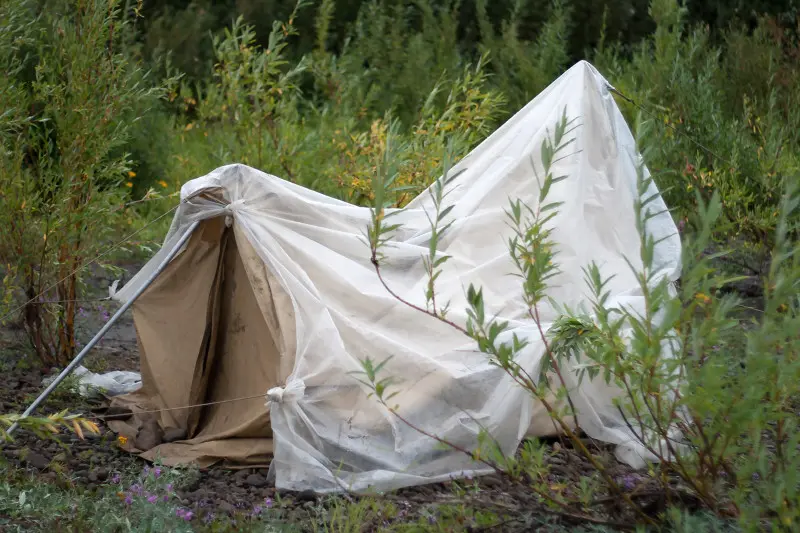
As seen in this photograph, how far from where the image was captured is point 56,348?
17.5 ft

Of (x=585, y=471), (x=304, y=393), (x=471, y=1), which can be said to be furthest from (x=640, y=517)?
(x=471, y=1)

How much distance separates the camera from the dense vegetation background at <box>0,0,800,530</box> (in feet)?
8.34

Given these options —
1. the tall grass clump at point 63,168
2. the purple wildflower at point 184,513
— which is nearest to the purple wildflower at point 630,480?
the purple wildflower at point 184,513

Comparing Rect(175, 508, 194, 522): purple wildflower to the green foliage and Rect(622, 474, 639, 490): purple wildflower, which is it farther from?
the green foliage

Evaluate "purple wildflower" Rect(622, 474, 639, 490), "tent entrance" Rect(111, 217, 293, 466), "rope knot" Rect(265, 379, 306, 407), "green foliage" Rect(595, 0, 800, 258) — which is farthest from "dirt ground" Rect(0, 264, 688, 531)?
"green foliage" Rect(595, 0, 800, 258)

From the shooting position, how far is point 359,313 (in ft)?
13.5

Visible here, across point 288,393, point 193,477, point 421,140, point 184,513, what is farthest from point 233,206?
point 421,140

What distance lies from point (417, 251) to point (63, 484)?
1.66 meters

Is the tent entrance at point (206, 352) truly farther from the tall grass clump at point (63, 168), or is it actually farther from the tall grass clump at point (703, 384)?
the tall grass clump at point (703, 384)

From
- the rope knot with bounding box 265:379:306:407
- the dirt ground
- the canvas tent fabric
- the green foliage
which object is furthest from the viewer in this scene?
the green foliage

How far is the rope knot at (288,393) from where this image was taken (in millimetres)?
3773

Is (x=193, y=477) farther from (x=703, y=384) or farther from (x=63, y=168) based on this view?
(x=703, y=384)

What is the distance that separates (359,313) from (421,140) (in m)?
2.90

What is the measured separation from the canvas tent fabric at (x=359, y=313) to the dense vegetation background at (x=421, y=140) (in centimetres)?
36
